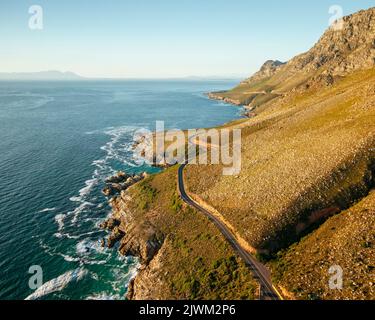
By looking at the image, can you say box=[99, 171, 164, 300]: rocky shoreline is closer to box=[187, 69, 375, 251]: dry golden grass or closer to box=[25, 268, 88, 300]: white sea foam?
box=[25, 268, 88, 300]: white sea foam

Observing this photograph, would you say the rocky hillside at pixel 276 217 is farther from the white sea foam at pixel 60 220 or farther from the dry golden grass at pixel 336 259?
the white sea foam at pixel 60 220

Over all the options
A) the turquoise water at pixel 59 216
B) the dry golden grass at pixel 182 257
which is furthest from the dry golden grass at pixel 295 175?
the turquoise water at pixel 59 216

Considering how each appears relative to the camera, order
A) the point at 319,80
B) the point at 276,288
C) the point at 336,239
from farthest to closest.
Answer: the point at 319,80
the point at 336,239
the point at 276,288

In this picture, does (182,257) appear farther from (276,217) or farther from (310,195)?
(310,195)

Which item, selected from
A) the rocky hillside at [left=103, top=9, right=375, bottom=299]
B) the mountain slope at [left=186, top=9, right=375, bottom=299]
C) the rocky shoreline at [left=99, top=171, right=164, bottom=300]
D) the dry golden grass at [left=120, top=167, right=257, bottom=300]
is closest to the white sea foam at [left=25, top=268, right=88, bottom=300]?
the rocky shoreline at [left=99, top=171, right=164, bottom=300]

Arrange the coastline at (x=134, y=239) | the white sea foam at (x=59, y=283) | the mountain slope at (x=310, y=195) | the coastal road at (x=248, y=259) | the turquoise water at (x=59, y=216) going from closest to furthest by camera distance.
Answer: the coastal road at (x=248, y=259) → the mountain slope at (x=310, y=195) → the white sea foam at (x=59, y=283) → the coastline at (x=134, y=239) → the turquoise water at (x=59, y=216)

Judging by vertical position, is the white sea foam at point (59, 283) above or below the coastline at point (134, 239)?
below
